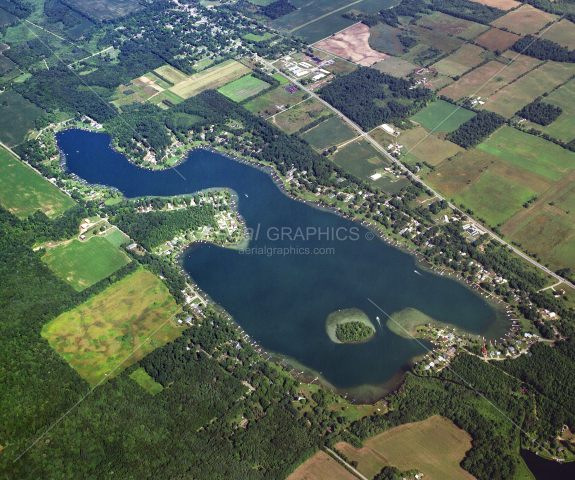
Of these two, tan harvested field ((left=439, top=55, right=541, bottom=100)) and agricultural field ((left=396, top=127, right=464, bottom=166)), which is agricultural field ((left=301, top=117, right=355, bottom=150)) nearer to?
agricultural field ((left=396, top=127, right=464, bottom=166))

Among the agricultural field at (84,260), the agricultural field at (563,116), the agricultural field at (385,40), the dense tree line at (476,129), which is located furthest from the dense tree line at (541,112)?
the agricultural field at (84,260)

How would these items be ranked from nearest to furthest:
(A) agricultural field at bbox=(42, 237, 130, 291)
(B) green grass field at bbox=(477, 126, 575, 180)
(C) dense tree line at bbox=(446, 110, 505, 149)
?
1. (A) agricultural field at bbox=(42, 237, 130, 291)
2. (B) green grass field at bbox=(477, 126, 575, 180)
3. (C) dense tree line at bbox=(446, 110, 505, 149)

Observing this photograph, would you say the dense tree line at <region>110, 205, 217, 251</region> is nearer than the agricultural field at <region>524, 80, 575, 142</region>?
Yes

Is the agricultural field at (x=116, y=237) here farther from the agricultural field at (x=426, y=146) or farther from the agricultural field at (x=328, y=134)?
the agricultural field at (x=426, y=146)

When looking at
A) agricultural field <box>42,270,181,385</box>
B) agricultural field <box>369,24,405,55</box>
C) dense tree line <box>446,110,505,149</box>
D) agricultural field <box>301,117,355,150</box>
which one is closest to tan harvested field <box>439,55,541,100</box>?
dense tree line <box>446,110,505,149</box>

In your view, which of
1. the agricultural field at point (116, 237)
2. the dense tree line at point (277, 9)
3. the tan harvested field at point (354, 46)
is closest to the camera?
the agricultural field at point (116, 237)

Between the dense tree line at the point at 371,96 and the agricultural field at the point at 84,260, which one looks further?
the dense tree line at the point at 371,96

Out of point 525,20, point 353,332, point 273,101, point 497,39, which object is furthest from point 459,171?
point 525,20

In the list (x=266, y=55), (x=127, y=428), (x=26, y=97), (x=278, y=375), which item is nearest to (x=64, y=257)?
(x=127, y=428)
